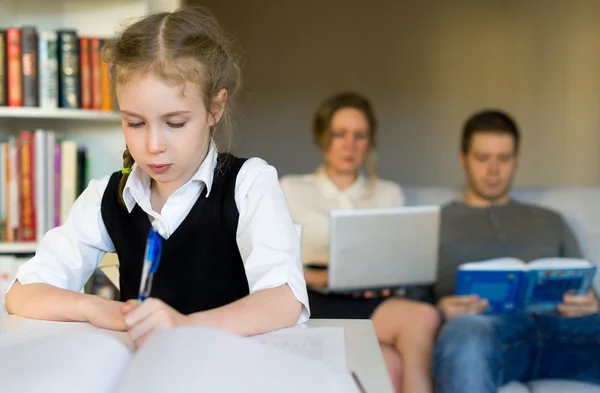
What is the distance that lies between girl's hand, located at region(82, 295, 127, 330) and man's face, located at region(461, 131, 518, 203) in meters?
1.71

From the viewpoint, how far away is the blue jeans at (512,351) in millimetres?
1780

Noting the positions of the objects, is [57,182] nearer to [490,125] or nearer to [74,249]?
[74,249]

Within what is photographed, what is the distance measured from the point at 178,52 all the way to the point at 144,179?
0.71 ft

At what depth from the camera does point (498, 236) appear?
2395 millimetres

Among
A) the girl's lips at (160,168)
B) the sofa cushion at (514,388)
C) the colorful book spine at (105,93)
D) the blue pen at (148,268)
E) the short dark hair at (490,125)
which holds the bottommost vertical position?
the sofa cushion at (514,388)

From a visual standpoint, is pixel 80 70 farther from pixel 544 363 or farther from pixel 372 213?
pixel 544 363

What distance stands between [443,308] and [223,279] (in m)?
1.10

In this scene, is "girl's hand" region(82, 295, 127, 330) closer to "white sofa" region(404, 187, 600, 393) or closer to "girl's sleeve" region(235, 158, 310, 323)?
"girl's sleeve" region(235, 158, 310, 323)

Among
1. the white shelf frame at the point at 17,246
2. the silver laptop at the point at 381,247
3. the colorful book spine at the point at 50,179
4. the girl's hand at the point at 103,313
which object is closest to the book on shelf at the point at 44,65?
the colorful book spine at the point at 50,179

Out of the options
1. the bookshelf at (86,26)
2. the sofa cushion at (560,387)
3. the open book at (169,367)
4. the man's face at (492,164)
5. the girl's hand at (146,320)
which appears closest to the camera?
the open book at (169,367)

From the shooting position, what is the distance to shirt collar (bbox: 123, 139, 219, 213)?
1.11 metres

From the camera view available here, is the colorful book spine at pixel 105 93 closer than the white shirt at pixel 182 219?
No

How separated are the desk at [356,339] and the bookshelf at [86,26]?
1.40 meters

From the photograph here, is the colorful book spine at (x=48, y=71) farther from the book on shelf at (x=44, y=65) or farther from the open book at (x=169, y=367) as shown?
the open book at (x=169, y=367)
